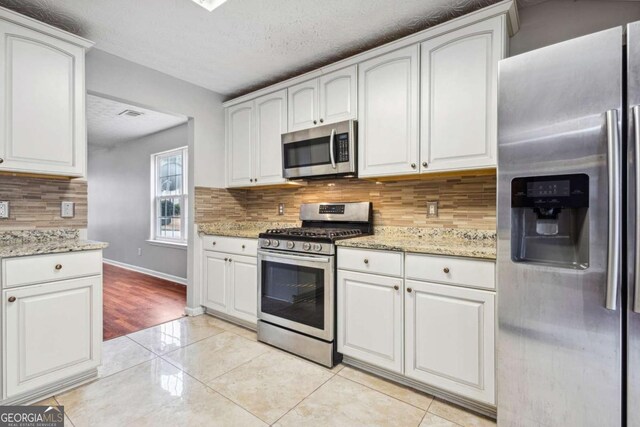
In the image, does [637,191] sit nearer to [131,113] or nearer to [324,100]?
[324,100]

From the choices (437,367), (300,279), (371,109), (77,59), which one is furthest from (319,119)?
(437,367)

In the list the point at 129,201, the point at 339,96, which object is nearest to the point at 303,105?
the point at 339,96

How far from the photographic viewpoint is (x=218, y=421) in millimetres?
1655

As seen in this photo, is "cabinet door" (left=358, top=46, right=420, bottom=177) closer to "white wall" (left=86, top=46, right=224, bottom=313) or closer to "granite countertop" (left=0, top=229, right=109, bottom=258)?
"white wall" (left=86, top=46, right=224, bottom=313)

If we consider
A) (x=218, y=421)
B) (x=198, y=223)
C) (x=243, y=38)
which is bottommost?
(x=218, y=421)

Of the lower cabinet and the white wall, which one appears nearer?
the white wall

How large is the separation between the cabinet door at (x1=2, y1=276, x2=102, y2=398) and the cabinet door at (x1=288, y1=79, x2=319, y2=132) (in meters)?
1.93

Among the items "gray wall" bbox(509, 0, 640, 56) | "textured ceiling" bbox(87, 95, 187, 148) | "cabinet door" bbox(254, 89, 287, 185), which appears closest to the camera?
"gray wall" bbox(509, 0, 640, 56)

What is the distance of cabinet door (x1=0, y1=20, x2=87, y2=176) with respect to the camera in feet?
6.13

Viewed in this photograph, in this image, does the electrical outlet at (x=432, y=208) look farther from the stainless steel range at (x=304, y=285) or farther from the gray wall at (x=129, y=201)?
the gray wall at (x=129, y=201)

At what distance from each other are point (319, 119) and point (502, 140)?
62.1 inches

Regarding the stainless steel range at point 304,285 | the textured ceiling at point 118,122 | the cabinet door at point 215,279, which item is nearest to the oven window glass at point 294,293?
the stainless steel range at point 304,285

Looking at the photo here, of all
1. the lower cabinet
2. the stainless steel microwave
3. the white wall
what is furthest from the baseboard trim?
the stainless steel microwave

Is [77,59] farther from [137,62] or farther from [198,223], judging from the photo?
[198,223]
